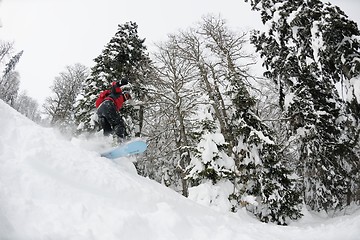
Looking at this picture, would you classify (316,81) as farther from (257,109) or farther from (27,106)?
(27,106)

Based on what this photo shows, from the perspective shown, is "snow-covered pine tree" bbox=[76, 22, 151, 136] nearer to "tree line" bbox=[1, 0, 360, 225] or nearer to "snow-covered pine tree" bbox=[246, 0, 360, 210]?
"tree line" bbox=[1, 0, 360, 225]

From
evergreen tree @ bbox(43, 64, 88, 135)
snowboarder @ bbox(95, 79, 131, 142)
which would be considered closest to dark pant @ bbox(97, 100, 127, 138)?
snowboarder @ bbox(95, 79, 131, 142)

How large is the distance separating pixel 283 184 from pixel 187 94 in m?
6.62

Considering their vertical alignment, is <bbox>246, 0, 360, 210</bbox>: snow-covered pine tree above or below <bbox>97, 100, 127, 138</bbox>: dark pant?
above

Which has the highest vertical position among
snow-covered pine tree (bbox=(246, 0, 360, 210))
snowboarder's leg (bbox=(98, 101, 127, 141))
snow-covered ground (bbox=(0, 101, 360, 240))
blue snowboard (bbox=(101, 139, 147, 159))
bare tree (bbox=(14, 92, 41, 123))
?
bare tree (bbox=(14, 92, 41, 123))

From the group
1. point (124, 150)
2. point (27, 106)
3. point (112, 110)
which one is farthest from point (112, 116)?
point (27, 106)

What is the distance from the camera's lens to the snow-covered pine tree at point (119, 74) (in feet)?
42.5

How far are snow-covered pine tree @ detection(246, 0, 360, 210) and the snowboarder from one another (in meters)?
6.40

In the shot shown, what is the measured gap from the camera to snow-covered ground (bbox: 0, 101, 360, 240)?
2.75 m

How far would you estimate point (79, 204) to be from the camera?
3.15 m

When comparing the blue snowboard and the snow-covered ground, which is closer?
the snow-covered ground

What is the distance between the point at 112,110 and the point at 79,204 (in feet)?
12.7

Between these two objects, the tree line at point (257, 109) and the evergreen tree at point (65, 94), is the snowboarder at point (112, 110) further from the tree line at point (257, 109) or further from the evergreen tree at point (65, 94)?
Answer: the evergreen tree at point (65, 94)

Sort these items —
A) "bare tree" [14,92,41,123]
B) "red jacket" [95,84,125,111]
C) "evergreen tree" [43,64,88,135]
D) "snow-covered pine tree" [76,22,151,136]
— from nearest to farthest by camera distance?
1. "red jacket" [95,84,125,111]
2. "snow-covered pine tree" [76,22,151,136]
3. "evergreen tree" [43,64,88,135]
4. "bare tree" [14,92,41,123]
